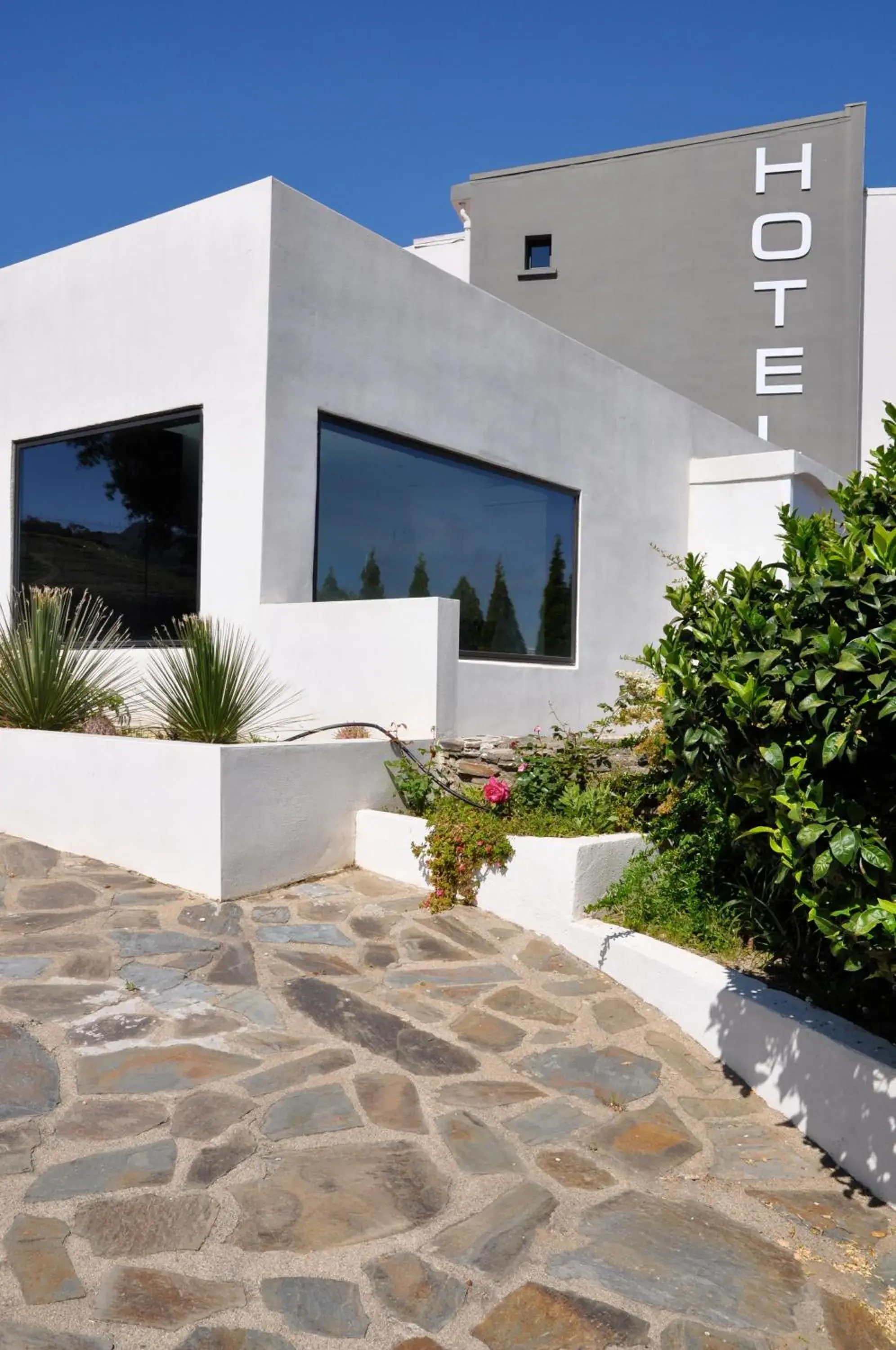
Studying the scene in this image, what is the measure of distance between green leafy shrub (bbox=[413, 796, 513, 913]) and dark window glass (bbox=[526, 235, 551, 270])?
665 inches

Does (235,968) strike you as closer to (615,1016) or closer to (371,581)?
(615,1016)

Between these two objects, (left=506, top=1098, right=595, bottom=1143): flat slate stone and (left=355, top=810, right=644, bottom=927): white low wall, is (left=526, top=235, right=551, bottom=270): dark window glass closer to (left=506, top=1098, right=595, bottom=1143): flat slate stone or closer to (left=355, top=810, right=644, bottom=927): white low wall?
(left=355, top=810, right=644, bottom=927): white low wall

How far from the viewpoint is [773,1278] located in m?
2.83

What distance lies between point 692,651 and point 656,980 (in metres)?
1.69

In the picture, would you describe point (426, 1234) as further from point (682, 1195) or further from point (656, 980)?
point (656, 980)

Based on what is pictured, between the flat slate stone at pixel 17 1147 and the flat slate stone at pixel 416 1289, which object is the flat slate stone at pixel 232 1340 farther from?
the flat slate stone at pixel 17 1147

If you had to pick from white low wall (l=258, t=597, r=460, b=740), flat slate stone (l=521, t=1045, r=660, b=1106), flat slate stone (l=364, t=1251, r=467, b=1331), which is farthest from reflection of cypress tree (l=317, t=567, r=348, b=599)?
flat slate stone (l=364, t=1251, r=467, b=1331)

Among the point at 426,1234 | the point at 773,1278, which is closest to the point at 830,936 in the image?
the point at 773,1278

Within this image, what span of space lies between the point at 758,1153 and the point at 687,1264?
0.77 m

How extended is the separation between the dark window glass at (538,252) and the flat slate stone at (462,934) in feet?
57.1

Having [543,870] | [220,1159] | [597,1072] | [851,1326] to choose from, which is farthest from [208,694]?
[851,1326]

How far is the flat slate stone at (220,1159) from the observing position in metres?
3.08

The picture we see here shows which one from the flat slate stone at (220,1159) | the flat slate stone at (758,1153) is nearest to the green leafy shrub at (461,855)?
the flat slate stone at (758,1153)

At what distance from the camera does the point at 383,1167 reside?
323 centimetres
